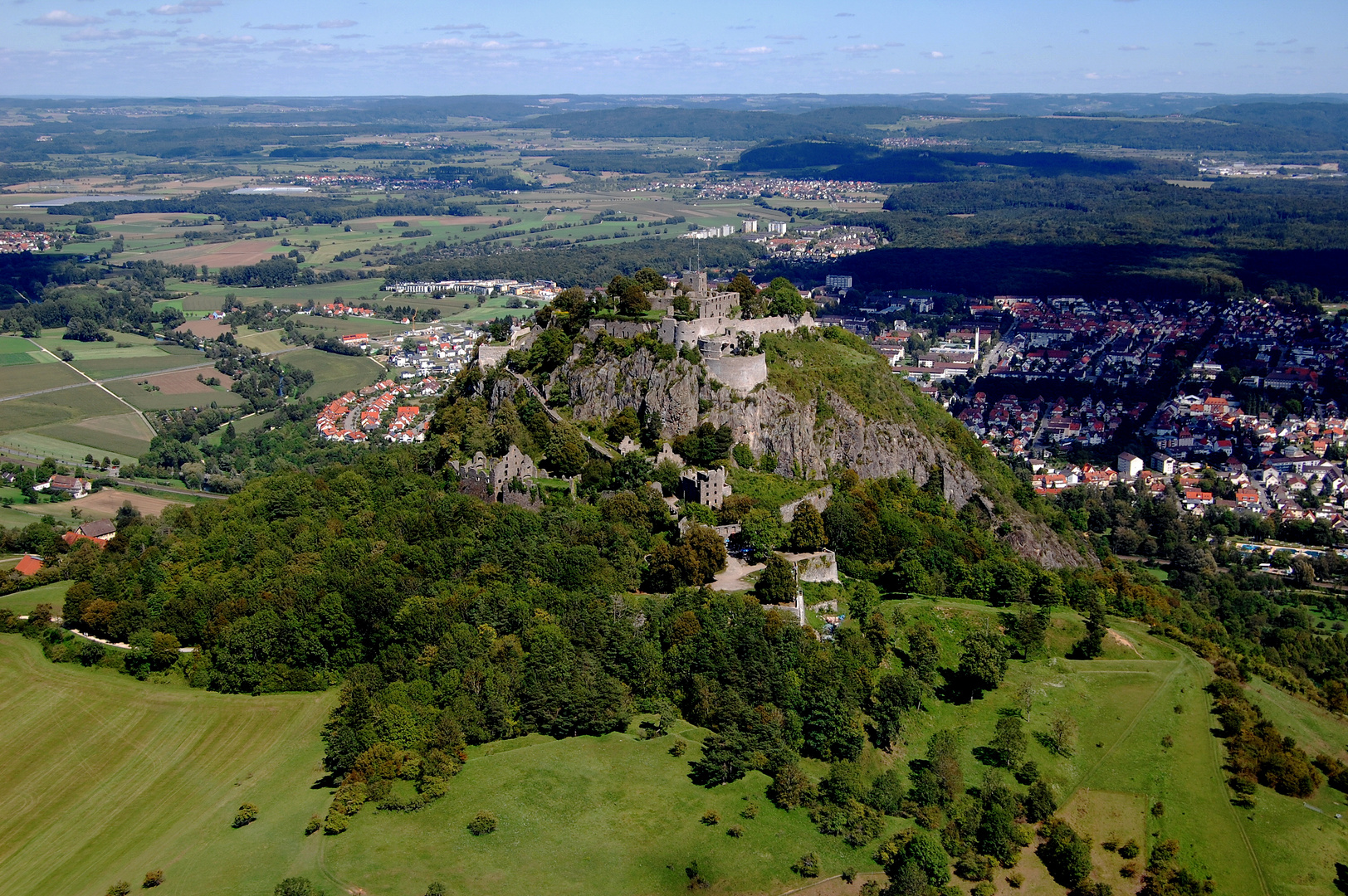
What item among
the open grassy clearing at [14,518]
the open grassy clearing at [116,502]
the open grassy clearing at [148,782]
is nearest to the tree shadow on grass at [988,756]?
the open grassy clearing at [148,782]

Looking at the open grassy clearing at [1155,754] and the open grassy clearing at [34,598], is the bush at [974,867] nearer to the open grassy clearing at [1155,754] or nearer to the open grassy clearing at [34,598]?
the open grassy clearing at [1155,754]

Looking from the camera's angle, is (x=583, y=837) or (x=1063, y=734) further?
(x=1063, y=734)

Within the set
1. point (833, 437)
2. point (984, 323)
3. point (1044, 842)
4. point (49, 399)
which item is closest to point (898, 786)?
point (1044, 842)

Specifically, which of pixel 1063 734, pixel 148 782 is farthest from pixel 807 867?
pixel 148 782

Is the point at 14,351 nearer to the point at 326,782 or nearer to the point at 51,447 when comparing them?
the point at 51,447

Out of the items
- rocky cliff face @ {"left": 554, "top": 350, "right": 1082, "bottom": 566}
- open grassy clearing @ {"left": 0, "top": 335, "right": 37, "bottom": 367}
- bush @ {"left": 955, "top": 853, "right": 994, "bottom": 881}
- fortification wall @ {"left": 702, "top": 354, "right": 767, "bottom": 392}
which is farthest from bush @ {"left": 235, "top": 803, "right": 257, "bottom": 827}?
open grassy clearing @ {"left": 0, "top": 335, "right": 37, "bottom": 367}
